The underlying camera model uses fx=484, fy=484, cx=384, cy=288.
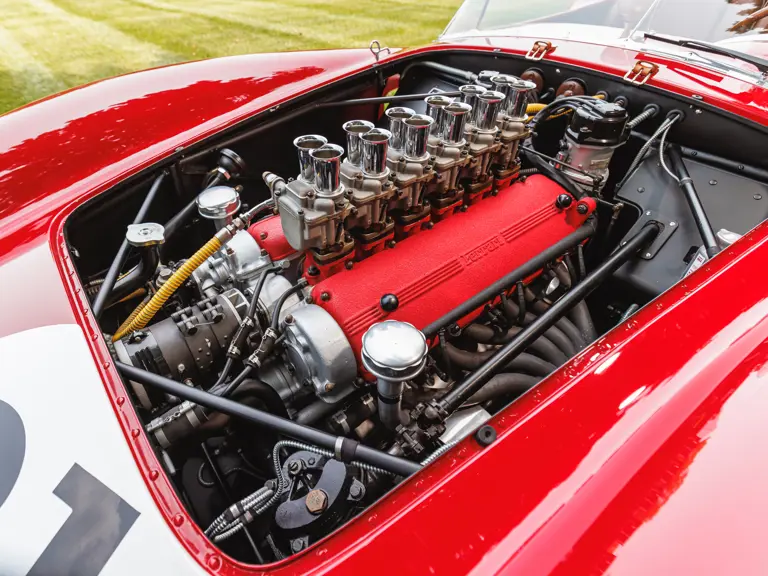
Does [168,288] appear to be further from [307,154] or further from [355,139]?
[355,139]

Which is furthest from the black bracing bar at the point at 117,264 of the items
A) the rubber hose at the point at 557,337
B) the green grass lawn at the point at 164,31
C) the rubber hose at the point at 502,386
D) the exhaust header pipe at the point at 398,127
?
the green grass lawn at the point at 164,31

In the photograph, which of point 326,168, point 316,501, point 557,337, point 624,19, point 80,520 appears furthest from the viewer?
point 624,19

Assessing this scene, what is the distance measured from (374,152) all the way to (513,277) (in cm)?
63

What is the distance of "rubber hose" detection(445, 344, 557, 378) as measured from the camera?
1614mm

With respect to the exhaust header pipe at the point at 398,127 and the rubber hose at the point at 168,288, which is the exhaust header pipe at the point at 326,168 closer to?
the exhaust header pipe at the point at 398,127

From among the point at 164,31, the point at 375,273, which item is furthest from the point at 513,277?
the point at 164,31

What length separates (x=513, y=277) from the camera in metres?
1.64

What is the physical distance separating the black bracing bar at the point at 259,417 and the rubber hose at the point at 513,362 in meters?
0.59

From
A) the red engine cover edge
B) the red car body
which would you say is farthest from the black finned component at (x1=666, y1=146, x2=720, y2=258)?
the red engine cover edge

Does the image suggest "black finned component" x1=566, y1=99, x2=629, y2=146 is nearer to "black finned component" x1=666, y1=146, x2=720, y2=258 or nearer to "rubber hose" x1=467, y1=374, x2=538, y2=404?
Result: "black finned component" x1=666, y1=146, x2=720, y2=258

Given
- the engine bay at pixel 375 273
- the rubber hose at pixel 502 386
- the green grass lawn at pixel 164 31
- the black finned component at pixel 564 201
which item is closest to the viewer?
the engine bay at pixel 375 273

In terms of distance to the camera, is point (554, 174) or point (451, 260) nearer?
point (451, 260)

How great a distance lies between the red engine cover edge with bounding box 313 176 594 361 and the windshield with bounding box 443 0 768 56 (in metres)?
1.19

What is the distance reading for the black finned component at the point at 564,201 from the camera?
1850 millimetres
